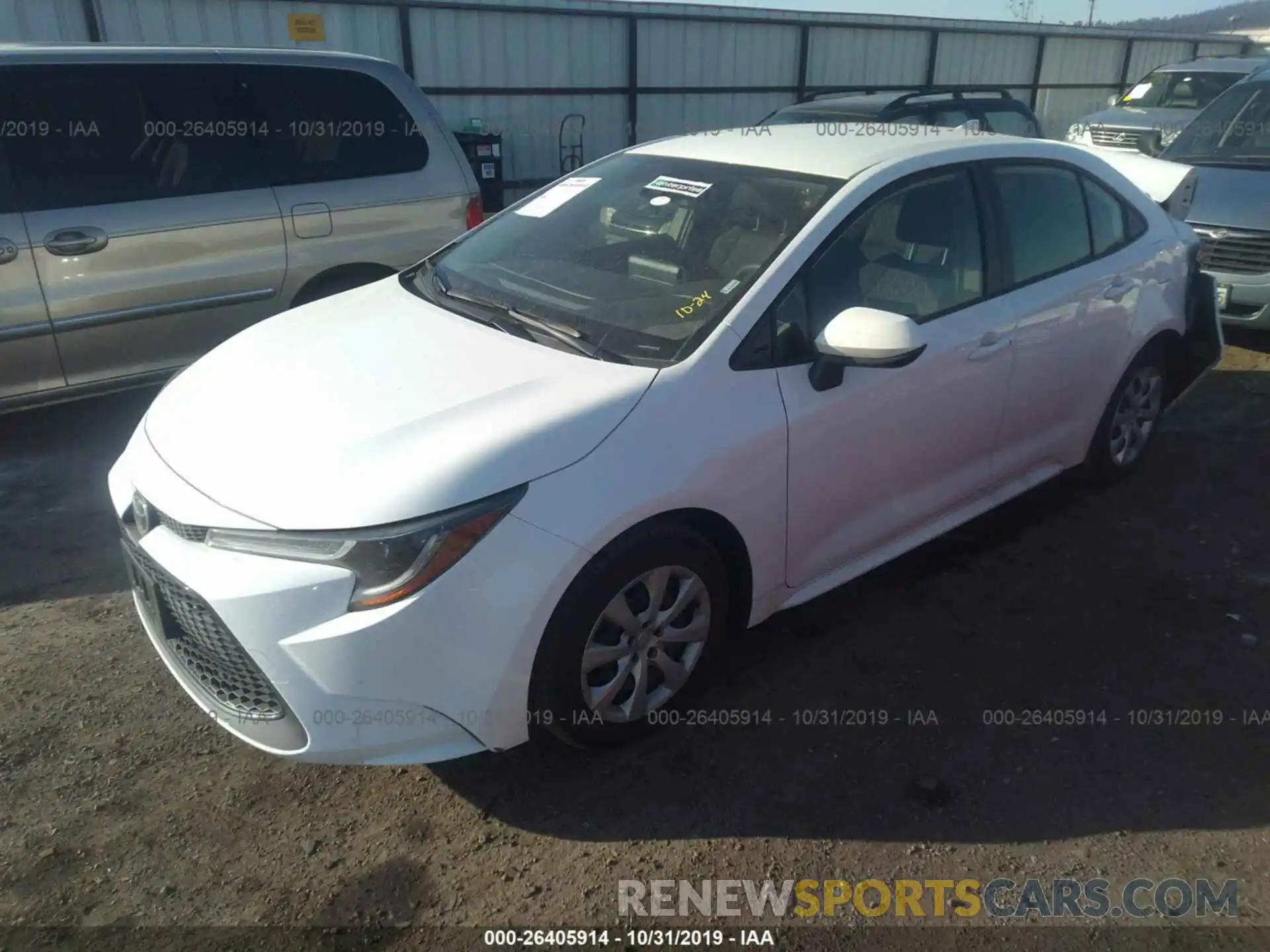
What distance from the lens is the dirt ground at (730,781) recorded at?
2.49 metres

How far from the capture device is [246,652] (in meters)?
2.37

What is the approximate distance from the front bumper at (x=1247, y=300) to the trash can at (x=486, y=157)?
7.77 m

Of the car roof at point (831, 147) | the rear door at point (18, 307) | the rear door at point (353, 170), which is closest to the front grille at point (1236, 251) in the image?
the car roof at point (831, 147)

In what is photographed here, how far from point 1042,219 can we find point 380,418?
276 centimetres

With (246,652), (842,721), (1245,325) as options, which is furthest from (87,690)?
(1245,325)

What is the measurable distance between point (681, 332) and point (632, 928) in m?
1.61

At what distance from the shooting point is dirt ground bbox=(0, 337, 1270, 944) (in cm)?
249

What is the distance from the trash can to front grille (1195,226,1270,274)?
24.8 feet

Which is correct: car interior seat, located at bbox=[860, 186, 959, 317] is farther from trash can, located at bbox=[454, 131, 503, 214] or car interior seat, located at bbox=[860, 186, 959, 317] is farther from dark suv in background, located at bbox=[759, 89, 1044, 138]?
trash can, located at bbox=[454, 131, 503, 214]

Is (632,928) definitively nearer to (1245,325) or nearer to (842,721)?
(842,721)

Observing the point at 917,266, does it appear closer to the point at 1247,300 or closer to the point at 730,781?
the point at 730,781

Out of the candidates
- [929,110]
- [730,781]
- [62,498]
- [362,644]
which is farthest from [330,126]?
[929,110]

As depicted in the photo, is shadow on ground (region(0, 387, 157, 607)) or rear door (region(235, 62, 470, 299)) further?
rear door (region(235, 62, 470, 299))

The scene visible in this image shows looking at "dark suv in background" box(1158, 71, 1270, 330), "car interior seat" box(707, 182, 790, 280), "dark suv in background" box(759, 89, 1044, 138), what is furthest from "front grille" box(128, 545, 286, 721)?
"dark suv in background" box(759, 89, 1044, 138)
